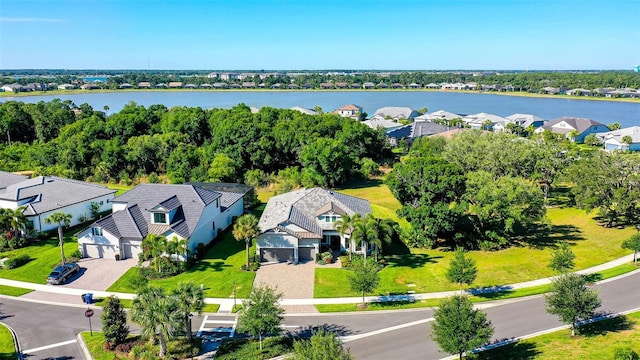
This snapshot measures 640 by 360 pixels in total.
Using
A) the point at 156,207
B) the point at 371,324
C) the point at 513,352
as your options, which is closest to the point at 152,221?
the point at 156,207

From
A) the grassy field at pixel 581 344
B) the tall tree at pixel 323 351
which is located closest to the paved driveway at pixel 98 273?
the tall tree at pixel 323 351

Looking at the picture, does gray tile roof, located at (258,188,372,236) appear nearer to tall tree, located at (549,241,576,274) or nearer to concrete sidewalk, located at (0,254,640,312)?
concrete sidewalk, located at (0,254,640,312)

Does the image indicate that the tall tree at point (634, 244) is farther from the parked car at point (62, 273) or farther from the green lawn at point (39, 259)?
the green lawn at point (39, 259)

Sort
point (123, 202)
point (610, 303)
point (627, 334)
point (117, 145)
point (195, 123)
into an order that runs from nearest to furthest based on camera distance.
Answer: point (627, 334) → point (610, 303) → point (123, 202) → point (117, 145) → point (195, 123)

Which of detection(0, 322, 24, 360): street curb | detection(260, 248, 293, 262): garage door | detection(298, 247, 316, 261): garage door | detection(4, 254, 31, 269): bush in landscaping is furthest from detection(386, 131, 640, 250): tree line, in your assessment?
A: detection(4, 254, 31, 269): bush in landscaping

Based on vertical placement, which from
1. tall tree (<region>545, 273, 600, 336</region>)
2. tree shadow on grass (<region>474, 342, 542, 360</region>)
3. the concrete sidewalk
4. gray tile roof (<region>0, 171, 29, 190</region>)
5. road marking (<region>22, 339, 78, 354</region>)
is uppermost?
gray tile roof (<region>0, 171, 29, 190</region>)

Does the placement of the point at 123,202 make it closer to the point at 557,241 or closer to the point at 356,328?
the point at 356,328

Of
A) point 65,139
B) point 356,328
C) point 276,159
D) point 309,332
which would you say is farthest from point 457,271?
point 65,139
